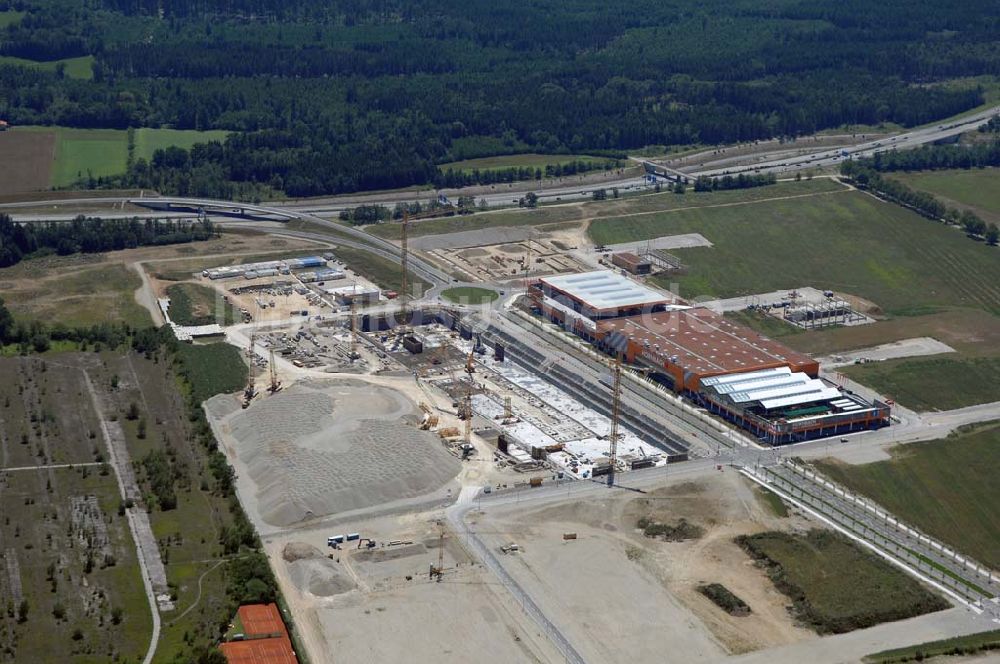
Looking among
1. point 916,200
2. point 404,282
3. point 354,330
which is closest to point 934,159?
point 916,200

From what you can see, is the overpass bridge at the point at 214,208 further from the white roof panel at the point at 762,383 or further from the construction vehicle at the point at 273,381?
the white roof panel at the point at 762,383

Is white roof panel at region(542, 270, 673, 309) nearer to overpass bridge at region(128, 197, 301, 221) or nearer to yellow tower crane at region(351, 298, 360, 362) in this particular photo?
yellow tower crane at region(351, 298, 360, 362)

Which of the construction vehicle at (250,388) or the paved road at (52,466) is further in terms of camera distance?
the construction vehicle at (250,388)

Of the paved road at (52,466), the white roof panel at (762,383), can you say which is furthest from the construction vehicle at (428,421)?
the paved road at (52,466)

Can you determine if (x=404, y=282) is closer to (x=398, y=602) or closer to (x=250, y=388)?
(x=250, y=388)

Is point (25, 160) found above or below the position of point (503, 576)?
above

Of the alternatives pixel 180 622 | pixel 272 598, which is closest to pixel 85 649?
pixel 180 622
